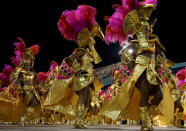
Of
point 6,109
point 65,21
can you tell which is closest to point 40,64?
point 6,109

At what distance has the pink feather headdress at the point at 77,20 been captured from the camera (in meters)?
5.79

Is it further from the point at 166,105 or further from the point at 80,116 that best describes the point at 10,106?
the point at 166,105

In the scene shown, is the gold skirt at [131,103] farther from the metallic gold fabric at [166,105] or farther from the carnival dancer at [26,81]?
the carnival dancer at [26,81]

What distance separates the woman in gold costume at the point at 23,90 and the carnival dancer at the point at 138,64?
9.82ft

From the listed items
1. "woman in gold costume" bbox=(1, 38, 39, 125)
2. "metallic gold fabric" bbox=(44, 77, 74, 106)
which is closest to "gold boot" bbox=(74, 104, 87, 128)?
"metallic gold fabric" bbox=(44, 77, 74, 106)

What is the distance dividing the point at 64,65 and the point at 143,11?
2295 mm

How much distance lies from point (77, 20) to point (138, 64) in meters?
2.20

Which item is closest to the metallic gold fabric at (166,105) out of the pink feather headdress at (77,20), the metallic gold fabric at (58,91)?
the metallic gold fabric at (58,91)

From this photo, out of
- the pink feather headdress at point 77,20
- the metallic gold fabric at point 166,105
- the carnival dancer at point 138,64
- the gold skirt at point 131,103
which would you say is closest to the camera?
the carnival dancer at point 138,64

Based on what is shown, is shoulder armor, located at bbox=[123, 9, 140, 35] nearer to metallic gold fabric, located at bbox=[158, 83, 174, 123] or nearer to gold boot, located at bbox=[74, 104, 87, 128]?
metallic gold fabric, located at bbox=[158, 83, 174, 123]

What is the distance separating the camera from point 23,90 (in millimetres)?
7320

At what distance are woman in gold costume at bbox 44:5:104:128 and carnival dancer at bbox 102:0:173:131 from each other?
0.70 metres

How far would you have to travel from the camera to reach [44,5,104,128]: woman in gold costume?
5465mm

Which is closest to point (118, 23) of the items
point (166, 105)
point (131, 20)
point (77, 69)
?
point (131, 20)
